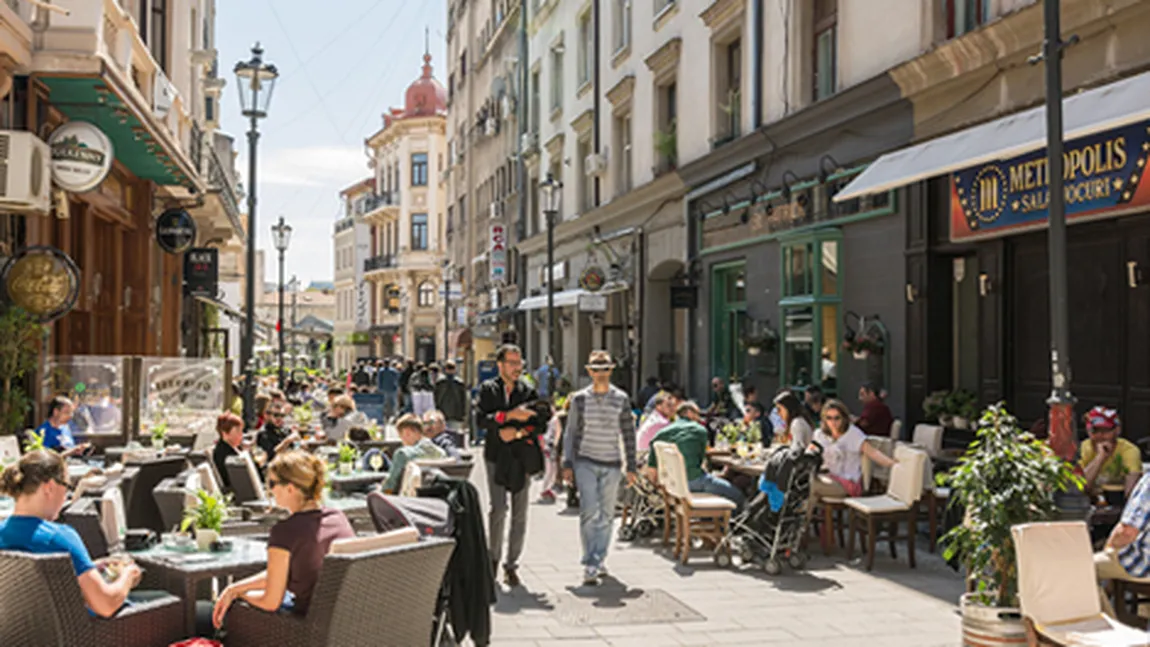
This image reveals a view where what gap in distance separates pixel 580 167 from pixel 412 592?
27.8m

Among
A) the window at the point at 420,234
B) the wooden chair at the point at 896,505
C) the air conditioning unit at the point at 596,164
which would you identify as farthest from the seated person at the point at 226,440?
the window at the point at 420,234

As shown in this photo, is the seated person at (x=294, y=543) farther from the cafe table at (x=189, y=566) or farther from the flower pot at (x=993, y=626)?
the flower pot at (x=993, y=626)

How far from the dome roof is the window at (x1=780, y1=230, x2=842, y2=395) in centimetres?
5997

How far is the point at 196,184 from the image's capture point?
20562mm

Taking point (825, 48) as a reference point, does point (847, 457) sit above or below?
below

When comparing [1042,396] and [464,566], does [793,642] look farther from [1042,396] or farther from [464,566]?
[1042,396]

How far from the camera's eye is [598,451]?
9.87 meters

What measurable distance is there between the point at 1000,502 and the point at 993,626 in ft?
2.28

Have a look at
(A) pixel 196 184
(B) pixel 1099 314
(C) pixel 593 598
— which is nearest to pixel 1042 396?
(B) pixel 1099 314

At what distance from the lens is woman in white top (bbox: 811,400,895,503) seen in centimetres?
1124

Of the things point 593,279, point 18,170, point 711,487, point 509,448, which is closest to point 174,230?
point 18,170

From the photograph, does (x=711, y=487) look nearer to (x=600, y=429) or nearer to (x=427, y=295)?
(x=600, y=429)

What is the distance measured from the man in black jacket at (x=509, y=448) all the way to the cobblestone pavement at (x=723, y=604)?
1.40 feet

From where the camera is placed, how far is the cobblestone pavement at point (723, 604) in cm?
782
